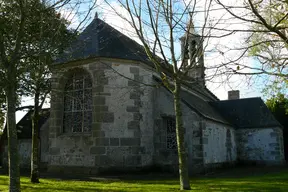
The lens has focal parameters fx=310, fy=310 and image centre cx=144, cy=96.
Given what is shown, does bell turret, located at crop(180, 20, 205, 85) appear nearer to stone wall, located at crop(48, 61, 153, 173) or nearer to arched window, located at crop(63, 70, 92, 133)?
stone wall, located at crop(48, 61, 153, 173)

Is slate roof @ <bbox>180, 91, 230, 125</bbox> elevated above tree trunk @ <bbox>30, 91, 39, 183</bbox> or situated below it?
above

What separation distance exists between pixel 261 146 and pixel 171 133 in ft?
26.1

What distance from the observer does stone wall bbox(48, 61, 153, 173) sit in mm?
13312

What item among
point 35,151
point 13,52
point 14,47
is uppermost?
point 14,47

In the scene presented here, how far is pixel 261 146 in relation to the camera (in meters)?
20.0

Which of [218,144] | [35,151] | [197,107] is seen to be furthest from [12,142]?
[218,144]

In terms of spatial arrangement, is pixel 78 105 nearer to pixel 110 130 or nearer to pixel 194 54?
pixel 110 130

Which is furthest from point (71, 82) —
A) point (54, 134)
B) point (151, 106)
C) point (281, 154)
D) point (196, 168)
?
point (281, 154)

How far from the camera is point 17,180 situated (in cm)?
695

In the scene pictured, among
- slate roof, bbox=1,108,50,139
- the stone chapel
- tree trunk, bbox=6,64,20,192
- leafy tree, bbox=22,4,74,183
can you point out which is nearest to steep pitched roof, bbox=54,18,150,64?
the stone chapel

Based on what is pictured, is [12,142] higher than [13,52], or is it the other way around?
[13,52]

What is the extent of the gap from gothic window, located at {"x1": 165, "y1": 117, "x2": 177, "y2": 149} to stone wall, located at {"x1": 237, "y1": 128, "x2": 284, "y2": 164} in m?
7.37

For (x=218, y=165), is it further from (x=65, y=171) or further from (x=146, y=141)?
(x=65, y=171)

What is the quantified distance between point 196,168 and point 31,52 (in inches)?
370
